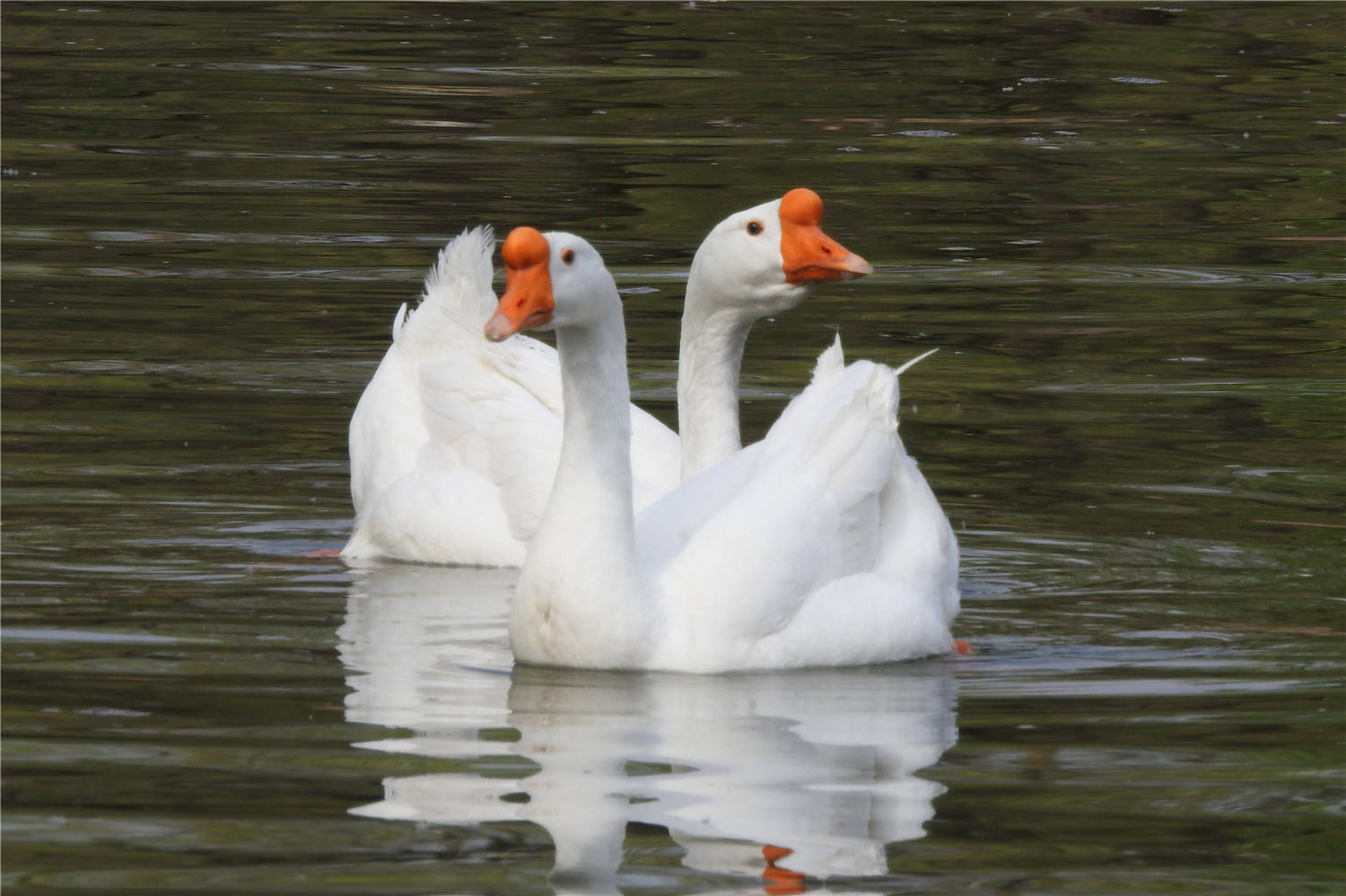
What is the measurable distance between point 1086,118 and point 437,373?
12567 mm

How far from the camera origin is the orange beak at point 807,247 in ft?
32.3

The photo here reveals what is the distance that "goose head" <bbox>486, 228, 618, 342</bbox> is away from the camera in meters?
7.88

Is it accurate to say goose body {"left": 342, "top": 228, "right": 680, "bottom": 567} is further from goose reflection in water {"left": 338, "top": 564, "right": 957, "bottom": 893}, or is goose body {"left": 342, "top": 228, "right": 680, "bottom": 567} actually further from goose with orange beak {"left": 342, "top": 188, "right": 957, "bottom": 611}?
goose reflection in water {"left": 338, "top": 564, "right": 957, "bottom": 893}

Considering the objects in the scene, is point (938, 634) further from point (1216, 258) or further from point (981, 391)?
point (1216, 258)

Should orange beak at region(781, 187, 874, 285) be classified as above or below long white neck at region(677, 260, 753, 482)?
above

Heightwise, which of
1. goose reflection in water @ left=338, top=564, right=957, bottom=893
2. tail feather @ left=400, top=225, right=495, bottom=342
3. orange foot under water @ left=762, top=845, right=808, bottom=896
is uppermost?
tail feather @ left=400, top=225, right=495, bottom=342

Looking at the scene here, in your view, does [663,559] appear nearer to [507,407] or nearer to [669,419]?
[507,407]

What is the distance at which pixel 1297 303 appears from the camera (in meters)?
15.4

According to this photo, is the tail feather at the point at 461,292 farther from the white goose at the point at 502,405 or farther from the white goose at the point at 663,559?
the white goose at the point at 663,559

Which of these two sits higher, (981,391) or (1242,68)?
(1242,68)

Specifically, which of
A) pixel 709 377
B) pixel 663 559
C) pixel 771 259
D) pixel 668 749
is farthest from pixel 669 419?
pixel 668 749

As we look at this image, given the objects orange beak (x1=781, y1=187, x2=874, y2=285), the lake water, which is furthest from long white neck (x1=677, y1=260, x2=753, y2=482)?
the lake water

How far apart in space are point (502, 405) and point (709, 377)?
899 mm

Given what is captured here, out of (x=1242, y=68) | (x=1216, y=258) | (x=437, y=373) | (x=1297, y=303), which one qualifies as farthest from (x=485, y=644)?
(x=1242, y=68)
